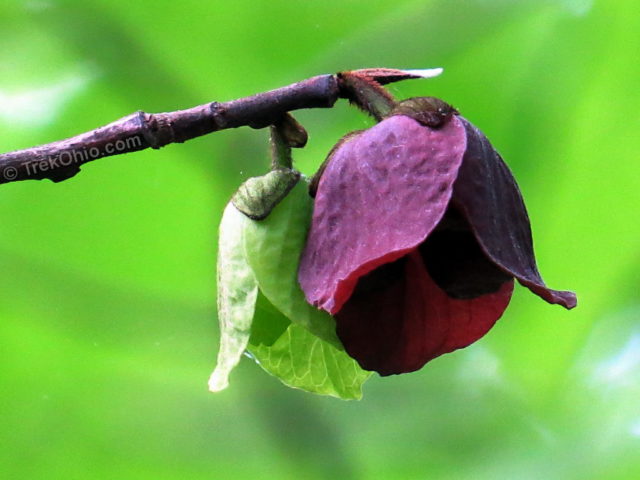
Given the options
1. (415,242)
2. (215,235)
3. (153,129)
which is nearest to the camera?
(415,242)

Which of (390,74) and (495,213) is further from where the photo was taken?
(390,74)

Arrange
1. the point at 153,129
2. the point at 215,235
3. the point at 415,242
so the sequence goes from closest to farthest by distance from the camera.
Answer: the point at 415,242
the point at 153,129
the point at 215,235

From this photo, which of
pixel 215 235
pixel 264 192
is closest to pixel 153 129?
pixel 264 192

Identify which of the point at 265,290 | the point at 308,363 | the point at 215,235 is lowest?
the point at 215,235

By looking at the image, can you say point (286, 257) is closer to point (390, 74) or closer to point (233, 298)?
point (233, 298)

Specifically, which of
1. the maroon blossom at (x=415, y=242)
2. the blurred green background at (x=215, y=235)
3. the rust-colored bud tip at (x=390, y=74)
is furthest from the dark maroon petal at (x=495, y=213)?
the blurred green background at (x=215, y=235)

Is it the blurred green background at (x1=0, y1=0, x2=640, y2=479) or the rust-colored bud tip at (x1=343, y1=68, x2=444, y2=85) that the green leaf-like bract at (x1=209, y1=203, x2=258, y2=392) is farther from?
the blurred green background at (x1=0, y1=0, x2=640, y2=479)

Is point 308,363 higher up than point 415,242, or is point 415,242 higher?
point 415,242
